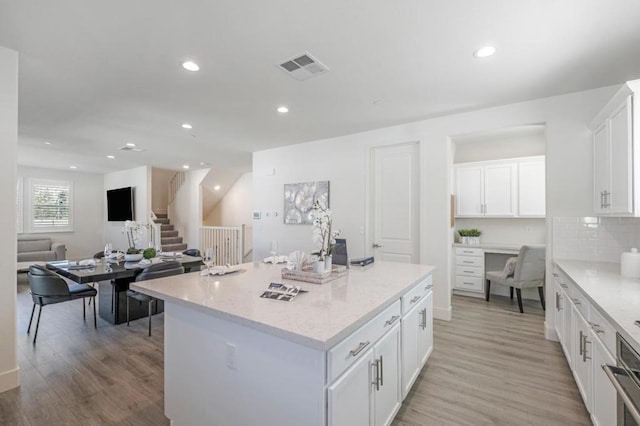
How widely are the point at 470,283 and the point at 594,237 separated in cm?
217

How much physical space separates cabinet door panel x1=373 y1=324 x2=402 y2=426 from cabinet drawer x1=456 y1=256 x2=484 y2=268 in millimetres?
3640

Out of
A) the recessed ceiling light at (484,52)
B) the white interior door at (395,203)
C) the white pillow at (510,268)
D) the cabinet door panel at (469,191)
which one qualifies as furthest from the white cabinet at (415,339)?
the cabinet door panel at (469,191)

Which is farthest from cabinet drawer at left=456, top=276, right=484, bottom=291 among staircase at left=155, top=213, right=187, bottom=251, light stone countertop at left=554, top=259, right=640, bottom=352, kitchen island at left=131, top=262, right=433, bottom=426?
staircase at left=155, top=213, right=187, bottom=251

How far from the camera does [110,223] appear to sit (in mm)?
9242

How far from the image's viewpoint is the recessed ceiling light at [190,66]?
258 cm

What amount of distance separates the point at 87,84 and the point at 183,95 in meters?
A: 0.90

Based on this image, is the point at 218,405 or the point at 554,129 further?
the point at 554,129

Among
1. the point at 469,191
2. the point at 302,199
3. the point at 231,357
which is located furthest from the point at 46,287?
the point at 469,191

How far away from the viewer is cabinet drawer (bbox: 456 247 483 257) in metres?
4.96

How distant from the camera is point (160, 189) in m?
9.71

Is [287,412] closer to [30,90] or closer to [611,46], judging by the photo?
[611,46]

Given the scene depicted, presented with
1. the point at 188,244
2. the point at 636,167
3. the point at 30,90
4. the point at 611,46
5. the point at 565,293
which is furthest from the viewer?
the point at 188,244

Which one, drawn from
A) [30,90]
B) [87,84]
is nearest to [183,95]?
[87,84]

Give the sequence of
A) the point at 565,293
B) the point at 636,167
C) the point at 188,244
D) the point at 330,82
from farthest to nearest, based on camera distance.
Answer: the point at 188,244, the point at 330,82, the point at 565,293, the point at 636,167
